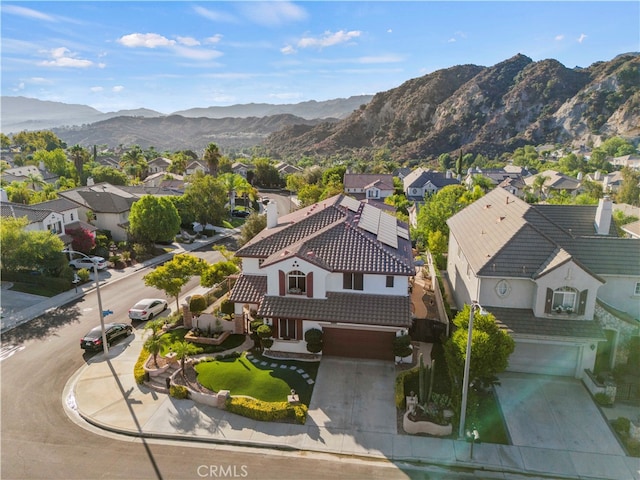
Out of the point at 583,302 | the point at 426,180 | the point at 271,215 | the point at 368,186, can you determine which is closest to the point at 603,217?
the point at 583,302

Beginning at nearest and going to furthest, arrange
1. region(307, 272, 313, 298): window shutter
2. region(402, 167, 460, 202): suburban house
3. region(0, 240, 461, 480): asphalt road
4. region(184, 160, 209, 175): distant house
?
region(0, 240, 461, 480): asphalt road → region(307, 272, 313, 298): window shutter → region(402, 167, 460, 202): suburban house → region(184, 160, 209, 175): distant house

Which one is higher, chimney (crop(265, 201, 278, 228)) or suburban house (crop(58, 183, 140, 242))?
chimney (crop(265, 201, 278, 228))

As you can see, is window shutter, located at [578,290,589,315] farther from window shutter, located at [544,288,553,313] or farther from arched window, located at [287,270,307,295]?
arched window, located at [287,270,307,295]

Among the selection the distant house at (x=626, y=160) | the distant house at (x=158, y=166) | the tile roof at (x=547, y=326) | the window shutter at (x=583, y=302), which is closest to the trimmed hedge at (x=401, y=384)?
the tile roof at (x=547, y=326)

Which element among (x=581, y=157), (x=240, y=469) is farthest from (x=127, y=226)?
(x=581, y=157)

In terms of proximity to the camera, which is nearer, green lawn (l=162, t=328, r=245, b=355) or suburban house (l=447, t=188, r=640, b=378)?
suburban house (l=447, t=188, r=640, b=378)

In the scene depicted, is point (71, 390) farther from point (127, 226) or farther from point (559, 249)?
point (127, 226)

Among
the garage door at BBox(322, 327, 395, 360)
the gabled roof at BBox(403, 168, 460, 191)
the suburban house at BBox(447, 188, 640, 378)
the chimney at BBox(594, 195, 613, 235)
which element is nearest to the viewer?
the suburban house at BBox(447, 188, 640, 378)

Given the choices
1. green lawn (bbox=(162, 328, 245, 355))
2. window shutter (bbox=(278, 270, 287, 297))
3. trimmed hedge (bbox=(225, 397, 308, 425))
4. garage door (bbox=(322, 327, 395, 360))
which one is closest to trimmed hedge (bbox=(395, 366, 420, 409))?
garage door (bbox=(322, 327, 395, 360))
